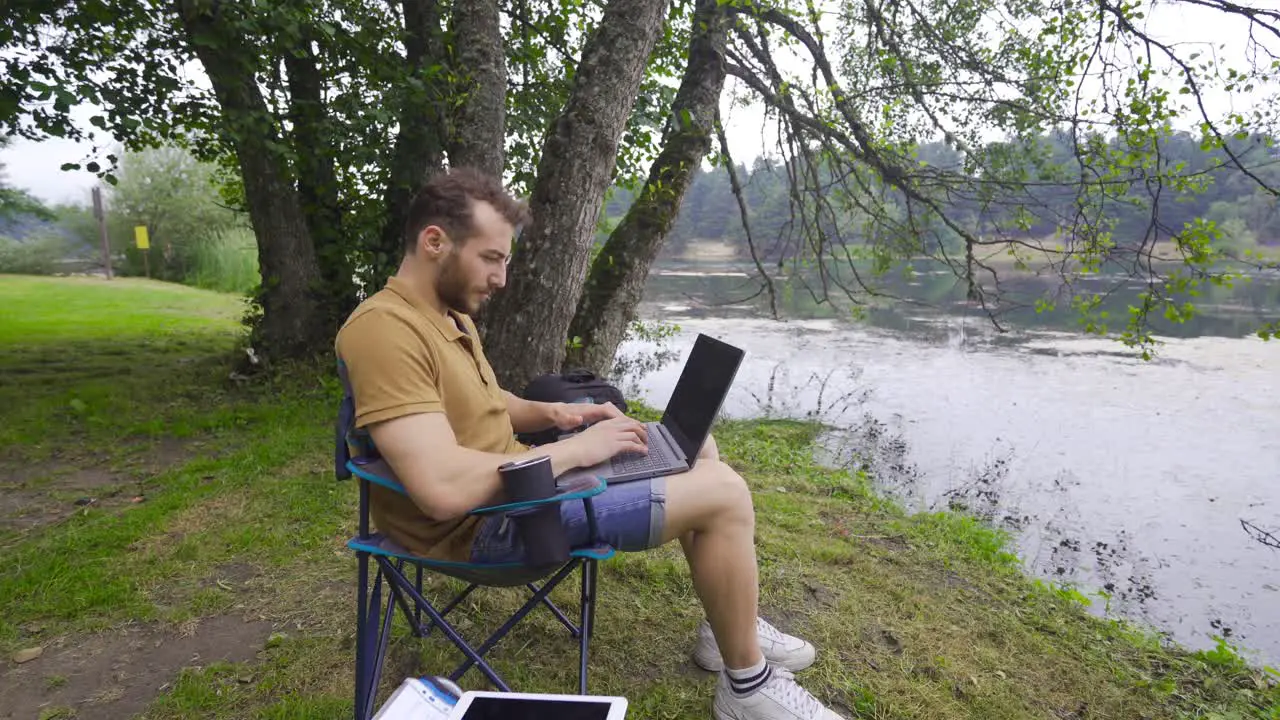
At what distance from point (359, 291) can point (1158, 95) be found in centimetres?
563

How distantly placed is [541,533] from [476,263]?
0.65 m

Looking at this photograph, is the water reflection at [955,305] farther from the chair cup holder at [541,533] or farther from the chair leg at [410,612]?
the chair cup holder at [541,533]

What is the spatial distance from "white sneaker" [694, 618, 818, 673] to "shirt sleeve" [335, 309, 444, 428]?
4.08 ft

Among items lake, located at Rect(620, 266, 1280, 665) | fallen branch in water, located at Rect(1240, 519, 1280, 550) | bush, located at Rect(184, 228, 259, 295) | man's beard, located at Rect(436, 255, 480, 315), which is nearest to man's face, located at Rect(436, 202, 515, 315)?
man's beard, located at Rect(436, 255, 480, 315)

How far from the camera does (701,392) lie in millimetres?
2100

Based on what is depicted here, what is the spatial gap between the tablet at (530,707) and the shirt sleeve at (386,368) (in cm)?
62

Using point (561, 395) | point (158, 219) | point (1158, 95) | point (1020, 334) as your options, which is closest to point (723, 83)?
point (1158, 95)

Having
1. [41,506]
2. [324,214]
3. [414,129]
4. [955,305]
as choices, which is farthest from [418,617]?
[955,305]

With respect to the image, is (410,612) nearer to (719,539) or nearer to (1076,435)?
(719,539)

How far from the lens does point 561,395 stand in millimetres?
2543

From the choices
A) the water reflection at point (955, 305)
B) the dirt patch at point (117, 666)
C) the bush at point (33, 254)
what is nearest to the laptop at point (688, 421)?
the dirt patch at point (117, 666)

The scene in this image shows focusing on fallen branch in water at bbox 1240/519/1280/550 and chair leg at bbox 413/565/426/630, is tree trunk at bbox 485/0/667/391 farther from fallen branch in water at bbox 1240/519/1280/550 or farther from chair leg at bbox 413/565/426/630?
fallen branch in water at bbox 1240/519/1280/550

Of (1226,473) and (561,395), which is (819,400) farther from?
(561,395)

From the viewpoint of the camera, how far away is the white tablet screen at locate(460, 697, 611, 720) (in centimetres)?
112
